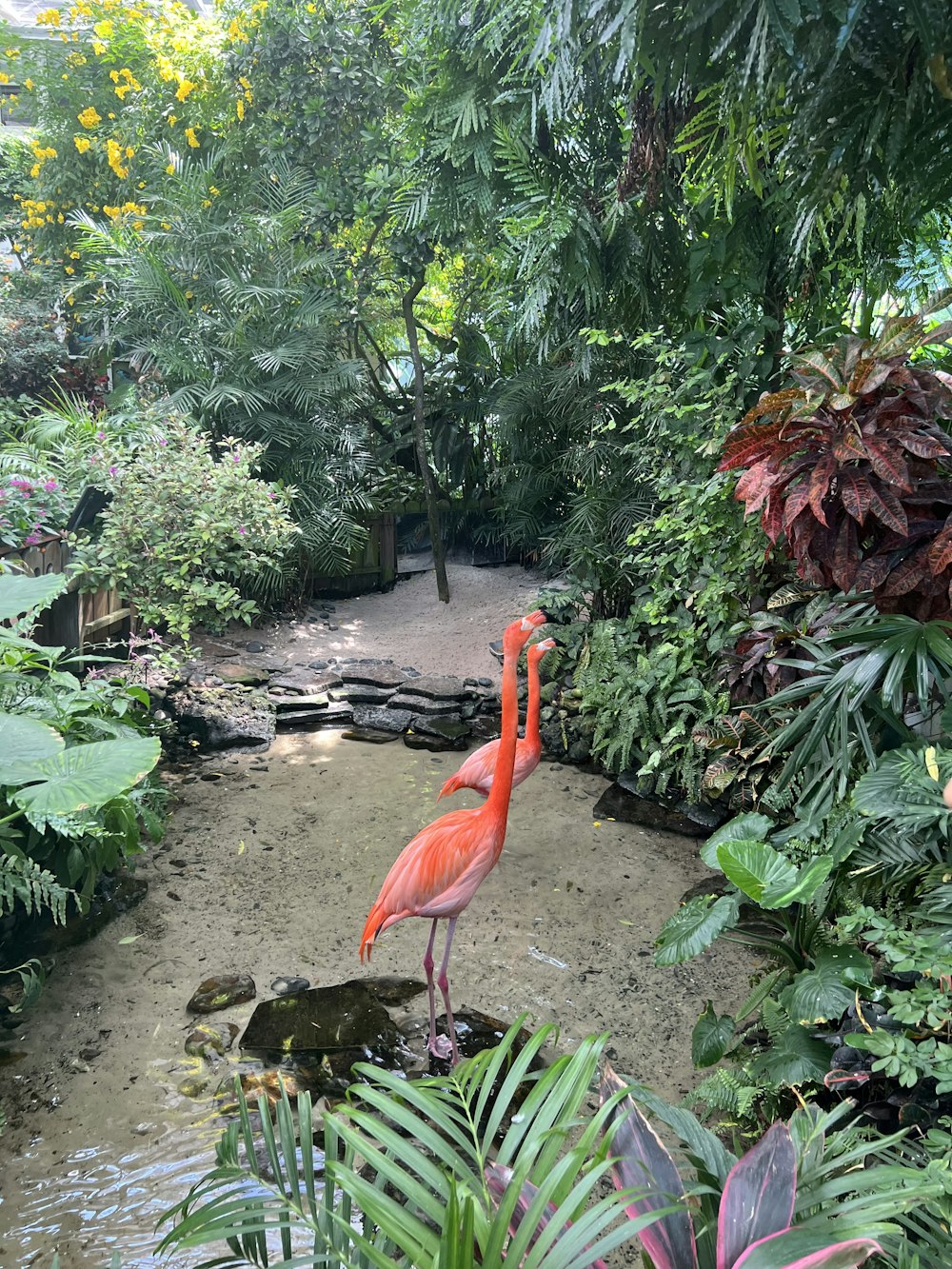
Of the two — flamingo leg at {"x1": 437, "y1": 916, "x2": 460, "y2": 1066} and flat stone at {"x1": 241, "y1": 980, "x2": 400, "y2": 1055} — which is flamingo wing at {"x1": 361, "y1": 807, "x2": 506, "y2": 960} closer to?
flamingo leg at {"x1": 437, "y1": 916, "x2": 460, "y2": 1066}

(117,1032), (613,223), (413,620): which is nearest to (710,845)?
(117,1032)

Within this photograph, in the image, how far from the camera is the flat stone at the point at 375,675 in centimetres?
580

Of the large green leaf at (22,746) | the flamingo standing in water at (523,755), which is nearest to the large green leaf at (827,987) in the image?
the flamingo standing in water at (523,755)

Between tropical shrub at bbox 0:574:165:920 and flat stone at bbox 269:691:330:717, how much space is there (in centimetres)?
151

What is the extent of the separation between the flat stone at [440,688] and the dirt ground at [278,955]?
51 cm

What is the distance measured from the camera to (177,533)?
4.93 meters

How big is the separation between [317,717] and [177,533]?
4.55 feet

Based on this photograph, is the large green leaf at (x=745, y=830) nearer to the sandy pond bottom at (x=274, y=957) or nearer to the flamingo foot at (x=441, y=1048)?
the sandy pond bottom at (x=274, y=957)

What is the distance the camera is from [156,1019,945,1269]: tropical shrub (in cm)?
101

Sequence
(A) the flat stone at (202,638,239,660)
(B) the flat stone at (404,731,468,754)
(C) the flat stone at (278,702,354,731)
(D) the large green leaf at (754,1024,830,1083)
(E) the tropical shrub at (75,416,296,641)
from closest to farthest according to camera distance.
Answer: (D) the large green leaf at (754,1024,830,1083)
(E) the tropical shrub at (75,416,296,641)
(B) the flat stone at (404,731,468,754)
(C) the flat stone at (278,702,354,731)
(A) the flat stone at (202,638,239,660)

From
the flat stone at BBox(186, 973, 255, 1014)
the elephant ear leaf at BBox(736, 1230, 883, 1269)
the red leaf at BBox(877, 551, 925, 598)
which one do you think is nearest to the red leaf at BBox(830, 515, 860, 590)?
the red leaf at BBox(877, 551, 925, 598)

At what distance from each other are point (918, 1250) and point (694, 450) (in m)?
3.46

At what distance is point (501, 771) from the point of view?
2.83 metres

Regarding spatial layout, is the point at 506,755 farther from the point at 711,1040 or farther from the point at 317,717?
the point at 317,717
